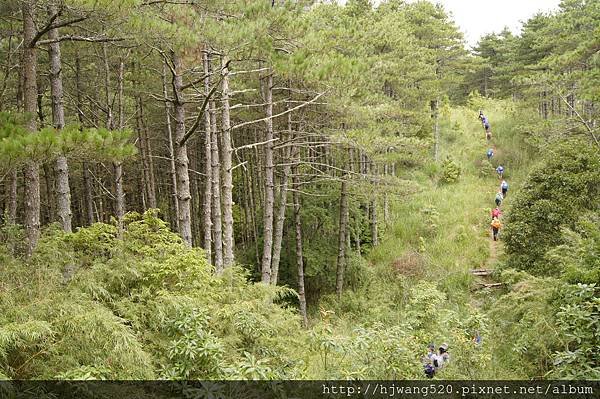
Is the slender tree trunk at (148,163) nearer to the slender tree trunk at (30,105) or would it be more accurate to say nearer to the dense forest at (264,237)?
the dense forest at (264,237)


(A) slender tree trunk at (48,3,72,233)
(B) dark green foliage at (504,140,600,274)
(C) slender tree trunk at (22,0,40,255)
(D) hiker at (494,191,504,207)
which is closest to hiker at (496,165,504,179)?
(D) hiker at (494,191,504,207)

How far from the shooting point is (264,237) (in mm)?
12312

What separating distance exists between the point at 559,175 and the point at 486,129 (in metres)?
16.1

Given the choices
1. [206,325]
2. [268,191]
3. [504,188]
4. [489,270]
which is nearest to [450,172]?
[504,188]

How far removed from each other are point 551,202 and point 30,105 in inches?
557

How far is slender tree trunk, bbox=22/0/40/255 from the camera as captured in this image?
671 centimetres

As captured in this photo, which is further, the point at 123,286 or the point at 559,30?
the point at 559,30

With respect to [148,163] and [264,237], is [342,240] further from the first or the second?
[148,163]

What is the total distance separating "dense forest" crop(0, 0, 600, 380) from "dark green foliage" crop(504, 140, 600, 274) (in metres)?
0.06

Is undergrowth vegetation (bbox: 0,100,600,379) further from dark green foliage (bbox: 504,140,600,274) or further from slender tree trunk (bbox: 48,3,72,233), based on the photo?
dark green foliage (bbox: 504,140,600,274)

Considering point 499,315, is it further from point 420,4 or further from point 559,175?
point 420,4

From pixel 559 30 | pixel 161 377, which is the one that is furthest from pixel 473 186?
pixel 161 377

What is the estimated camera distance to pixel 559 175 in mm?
14477

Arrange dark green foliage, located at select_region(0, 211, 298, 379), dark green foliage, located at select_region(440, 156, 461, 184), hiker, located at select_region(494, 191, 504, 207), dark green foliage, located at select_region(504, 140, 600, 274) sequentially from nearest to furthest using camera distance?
1. dark green foliage, located at select_region(0, 211, 298, 379)
2. dark green foliage, located at select_region(504, 140, 600, 274)
3. hiker, located at select_region(494, 191, 504, 207)
4. dark green foliage, located at select_region(440, 156, 461, 184)
